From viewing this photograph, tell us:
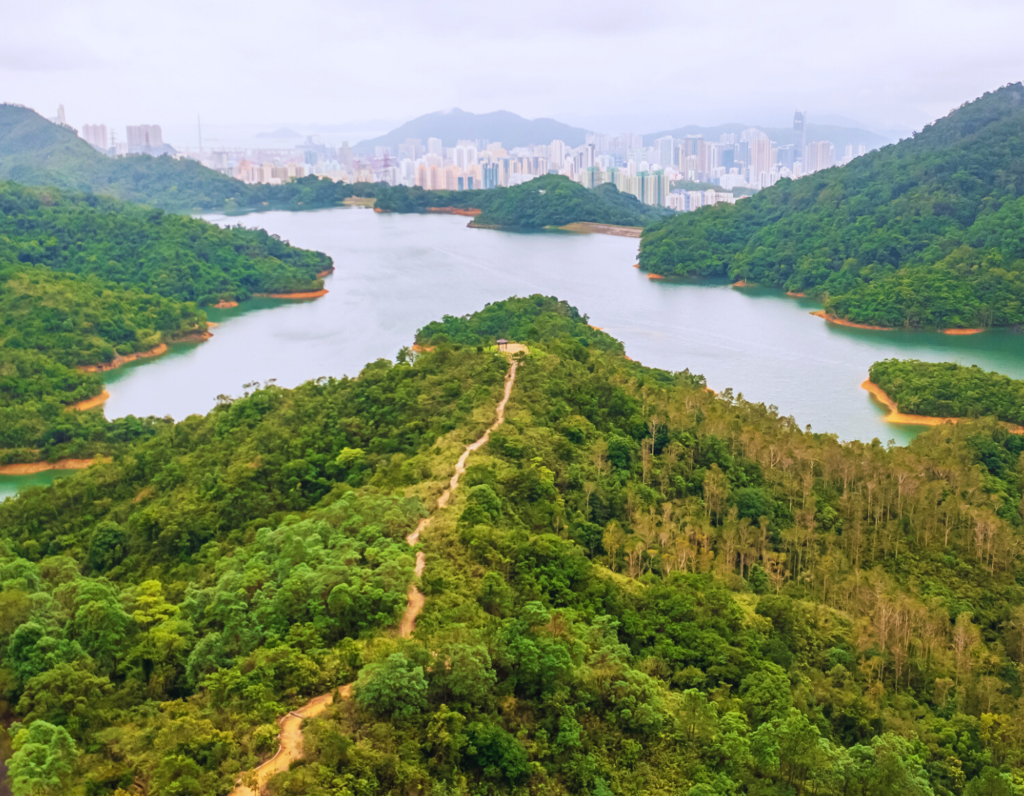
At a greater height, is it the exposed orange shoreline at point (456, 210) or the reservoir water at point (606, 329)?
the exposed orange shoreline at point (456, 210)

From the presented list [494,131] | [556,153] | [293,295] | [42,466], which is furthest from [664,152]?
[42,466]

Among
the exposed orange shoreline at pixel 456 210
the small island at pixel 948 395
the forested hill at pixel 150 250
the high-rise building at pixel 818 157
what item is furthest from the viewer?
the high-rise building at pixel 818 157

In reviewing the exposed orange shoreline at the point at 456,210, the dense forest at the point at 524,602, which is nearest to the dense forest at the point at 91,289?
the dense forest at the point at 524,602

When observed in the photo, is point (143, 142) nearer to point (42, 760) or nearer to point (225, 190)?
point (225, 190)

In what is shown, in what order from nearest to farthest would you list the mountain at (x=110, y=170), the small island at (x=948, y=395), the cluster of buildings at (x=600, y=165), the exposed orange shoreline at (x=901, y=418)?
the exposed orange shoreline at (x=901, y=418), the small island at (x=948, y=395), the mountain at (x=110, y=170), the cluster of buildings at (x=600, y=165)

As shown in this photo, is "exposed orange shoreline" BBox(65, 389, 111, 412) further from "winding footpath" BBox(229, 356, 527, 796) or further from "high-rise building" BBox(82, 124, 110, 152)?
"high-rise building" BBox(82, 124, 110, 152)

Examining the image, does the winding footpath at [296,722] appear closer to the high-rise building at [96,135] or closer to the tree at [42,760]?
the tree at [42,760]

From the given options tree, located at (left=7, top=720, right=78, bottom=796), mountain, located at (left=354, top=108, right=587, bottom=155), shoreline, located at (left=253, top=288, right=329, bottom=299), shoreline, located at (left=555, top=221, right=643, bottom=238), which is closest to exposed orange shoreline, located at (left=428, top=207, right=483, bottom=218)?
shoreline, located at (left=555, top=221, right=643, bottom=238)
